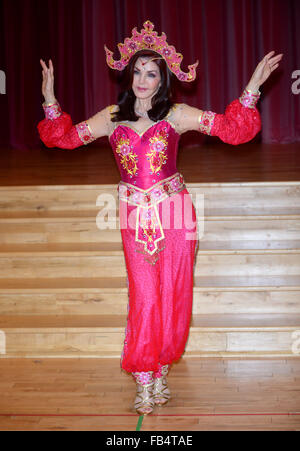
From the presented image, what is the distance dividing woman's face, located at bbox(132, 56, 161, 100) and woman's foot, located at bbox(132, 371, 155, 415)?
1306mm

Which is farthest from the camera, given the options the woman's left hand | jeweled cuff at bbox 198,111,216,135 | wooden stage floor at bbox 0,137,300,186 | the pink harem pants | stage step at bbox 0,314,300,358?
wooden stage floor at bbox 0,137,300,186

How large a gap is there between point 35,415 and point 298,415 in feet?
3.99

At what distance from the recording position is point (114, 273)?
13.7 feet

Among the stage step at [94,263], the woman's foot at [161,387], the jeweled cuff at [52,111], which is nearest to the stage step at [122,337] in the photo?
the stage step at [94,263]

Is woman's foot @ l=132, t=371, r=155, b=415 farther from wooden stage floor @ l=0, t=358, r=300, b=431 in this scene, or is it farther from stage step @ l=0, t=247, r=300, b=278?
stage step @ l=0, t=247, r=300, b=278

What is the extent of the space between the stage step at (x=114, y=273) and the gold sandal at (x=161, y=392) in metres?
0.53

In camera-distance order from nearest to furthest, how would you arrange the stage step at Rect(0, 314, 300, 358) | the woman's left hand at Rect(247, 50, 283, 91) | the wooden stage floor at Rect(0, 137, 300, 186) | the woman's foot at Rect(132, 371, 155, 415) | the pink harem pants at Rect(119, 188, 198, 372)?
the woman's left hand at Rect(247, 50, 283, 91)
the pink harem pants at Rect(119, 188, 198, 372)
the woman's foot at Rect(132, 371, 155, 415)
the stage step at Rect(0, 314, 300, 358)
the wooden stage floor at Rect(0, 137, 300, 186)

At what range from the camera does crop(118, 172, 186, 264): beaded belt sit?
2.95 meters

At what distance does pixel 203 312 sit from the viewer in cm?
396

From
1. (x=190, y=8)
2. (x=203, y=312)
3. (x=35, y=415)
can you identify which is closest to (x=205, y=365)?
(x=203, y=312)

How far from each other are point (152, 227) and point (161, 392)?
0.83 meters

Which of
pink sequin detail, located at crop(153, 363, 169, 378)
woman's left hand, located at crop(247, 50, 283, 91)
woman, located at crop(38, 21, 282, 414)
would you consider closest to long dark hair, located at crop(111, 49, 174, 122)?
woman, located at crop(38, 21, 282, 414)

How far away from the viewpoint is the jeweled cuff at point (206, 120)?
2.86m
